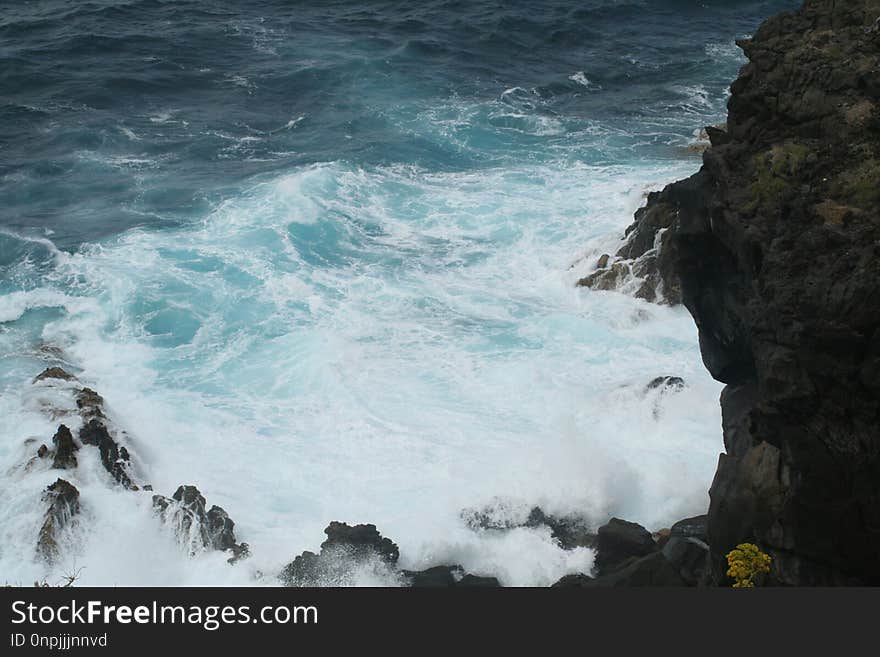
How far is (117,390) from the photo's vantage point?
30.0 metres

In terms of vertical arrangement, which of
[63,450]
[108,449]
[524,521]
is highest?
[108,449]

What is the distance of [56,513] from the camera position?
23906 mm

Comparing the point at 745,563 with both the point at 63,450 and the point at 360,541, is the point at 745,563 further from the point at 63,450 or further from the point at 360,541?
the point at 63,450

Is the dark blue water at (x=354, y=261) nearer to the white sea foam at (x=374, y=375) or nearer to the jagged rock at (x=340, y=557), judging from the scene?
the white sea foam at (x=374, y=375)

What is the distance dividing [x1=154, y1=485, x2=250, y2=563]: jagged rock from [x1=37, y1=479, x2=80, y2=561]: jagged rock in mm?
1927

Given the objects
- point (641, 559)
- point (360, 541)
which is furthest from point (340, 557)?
point (641, 559)

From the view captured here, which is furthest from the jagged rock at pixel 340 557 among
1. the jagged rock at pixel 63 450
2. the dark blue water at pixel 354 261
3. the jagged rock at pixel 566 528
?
the jagged rock at pixel 63 450

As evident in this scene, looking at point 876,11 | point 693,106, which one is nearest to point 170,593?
point 876,11

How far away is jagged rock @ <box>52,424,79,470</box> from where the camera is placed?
25.4 metres

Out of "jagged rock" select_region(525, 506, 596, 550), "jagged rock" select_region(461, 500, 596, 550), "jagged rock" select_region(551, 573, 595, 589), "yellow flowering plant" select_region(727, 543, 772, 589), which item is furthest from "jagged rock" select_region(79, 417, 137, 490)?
"yellow flowering plant" select_region(727, 543, 772, 589)

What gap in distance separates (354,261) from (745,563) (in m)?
24.8

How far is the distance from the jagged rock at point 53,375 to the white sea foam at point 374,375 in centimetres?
66

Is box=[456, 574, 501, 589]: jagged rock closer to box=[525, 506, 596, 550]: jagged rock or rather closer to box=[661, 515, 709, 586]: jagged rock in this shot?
box=[525, 506, 596, 550]: jagged rock

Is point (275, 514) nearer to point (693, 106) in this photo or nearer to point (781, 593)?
point (781, 593)
